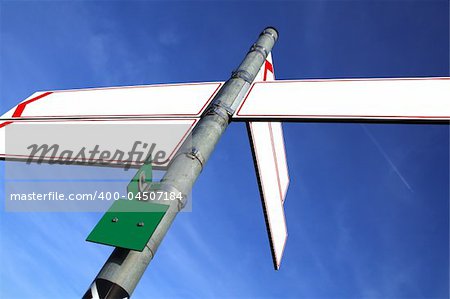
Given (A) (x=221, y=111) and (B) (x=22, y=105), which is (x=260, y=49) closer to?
(A) (x=221, y=111)

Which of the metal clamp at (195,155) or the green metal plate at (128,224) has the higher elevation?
the metal clamp at (195,155)

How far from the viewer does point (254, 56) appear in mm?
4926

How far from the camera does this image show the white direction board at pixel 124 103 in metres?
4.18

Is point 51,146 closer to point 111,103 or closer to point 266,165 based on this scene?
point 111,103

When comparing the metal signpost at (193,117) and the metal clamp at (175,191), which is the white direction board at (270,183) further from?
the metal clamp at (175,191)

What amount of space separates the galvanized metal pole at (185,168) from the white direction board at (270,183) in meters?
0.44

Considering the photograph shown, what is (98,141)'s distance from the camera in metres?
3.76

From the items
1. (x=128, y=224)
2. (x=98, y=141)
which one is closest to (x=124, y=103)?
(x=98, y=141)

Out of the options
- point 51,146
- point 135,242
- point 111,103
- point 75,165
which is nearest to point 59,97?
point 111,103

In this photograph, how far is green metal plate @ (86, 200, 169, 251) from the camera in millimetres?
2482

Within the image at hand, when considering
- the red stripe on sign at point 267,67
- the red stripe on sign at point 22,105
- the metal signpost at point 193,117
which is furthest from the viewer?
the red stripe on sign at point 267,67

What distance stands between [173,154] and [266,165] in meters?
1.45
